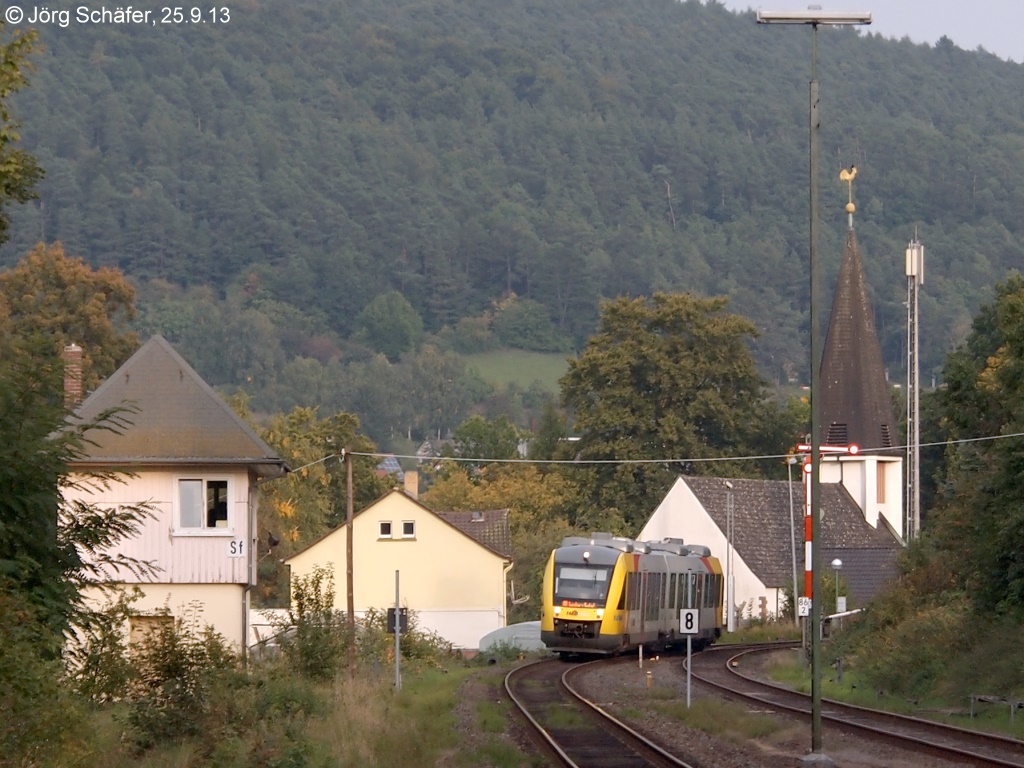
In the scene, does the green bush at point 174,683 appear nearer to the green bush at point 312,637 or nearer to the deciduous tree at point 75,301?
the green bush at point 312,637

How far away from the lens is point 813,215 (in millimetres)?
20406

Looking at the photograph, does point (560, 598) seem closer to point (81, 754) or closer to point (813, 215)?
point (813, 215)

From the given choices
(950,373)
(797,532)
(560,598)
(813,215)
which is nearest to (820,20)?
(813,215)

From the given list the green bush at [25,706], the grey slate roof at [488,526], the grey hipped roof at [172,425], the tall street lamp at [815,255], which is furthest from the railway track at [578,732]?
the grey slate roof at [488,526]

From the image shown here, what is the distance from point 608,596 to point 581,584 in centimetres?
95

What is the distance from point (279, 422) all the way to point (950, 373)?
53690 millimetres

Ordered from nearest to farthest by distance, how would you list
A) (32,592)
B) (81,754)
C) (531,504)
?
1. (81,754)
2. (32,592)
3. (531,504)

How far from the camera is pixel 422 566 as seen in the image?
66250 millimetres

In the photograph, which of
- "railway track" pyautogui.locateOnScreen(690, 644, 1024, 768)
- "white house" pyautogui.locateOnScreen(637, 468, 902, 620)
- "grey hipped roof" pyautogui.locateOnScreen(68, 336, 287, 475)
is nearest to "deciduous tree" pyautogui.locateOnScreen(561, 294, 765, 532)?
"white house" pyautogui.locateOnScreen(637, 468, 902, 620)

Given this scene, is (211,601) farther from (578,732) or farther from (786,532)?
(786,532)

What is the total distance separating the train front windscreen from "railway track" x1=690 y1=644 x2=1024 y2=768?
16.4 feet

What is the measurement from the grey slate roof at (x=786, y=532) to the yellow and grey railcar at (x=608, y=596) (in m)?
17.4

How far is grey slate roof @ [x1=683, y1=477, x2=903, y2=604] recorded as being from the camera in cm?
6781

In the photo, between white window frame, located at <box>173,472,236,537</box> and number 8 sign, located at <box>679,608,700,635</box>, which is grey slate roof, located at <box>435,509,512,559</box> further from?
number 8 sign, located at <box>679,608,700,635</box>
